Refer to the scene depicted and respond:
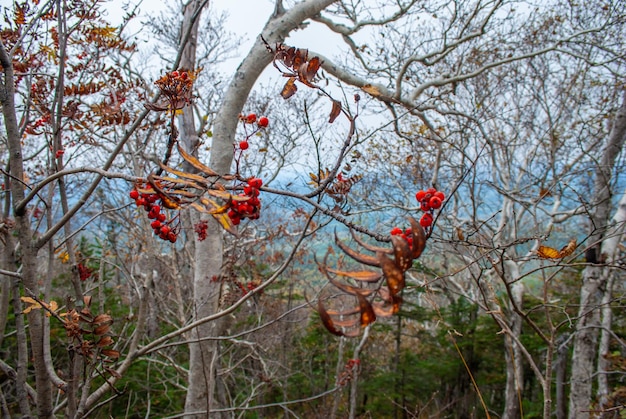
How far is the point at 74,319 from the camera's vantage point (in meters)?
1.11

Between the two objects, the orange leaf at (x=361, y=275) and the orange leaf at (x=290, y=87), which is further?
the orange leaf at (x=290, y=87)

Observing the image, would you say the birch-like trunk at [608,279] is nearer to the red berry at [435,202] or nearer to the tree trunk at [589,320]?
the tree trunk at [589,320]

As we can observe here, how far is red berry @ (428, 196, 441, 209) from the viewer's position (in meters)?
0.80

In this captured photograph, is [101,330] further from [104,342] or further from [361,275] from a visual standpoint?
[361,275]

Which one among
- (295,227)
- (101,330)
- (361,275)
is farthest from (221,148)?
(295,227)

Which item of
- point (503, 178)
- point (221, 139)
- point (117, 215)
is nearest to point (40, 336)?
point (221, 139)

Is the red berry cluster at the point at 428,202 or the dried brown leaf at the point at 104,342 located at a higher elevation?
the red berry cluster at the point at 428,202

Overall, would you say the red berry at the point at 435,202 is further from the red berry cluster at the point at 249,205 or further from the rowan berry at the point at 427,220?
the red berry cluster at the point at 249,205

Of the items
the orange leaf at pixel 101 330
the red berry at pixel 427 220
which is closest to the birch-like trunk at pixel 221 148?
the orange leaf at pixel 101 330

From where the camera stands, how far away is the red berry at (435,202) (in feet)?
2.63

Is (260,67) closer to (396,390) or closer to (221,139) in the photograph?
(221,139)

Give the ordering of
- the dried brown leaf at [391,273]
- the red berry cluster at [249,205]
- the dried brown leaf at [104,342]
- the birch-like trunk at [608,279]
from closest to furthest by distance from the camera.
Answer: the dried brown leaf at [391,273], the red berry cluster at [249,205], the dried brown leaf at [104,342], the birch-like trunk at [608,279]

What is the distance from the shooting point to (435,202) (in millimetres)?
→ 810

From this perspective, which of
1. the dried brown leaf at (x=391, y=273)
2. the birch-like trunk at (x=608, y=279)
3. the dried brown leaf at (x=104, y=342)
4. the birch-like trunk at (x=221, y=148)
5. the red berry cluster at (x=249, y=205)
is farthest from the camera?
the birch-like trunk at (x=608, y=279)
